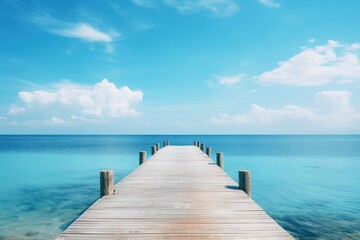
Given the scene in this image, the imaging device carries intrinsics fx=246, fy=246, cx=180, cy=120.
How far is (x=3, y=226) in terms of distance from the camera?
1202 cm

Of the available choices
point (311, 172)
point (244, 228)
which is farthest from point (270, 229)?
point (311, 172)

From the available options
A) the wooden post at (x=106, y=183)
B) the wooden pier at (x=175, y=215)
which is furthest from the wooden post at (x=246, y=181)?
the wooden post at (x=106, y=183)

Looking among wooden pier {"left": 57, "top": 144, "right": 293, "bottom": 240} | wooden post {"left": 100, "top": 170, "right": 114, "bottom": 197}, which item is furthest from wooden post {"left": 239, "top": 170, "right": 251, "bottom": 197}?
wooden post {"left": 100, "top": 170, "right": 114, "bottom": 197}

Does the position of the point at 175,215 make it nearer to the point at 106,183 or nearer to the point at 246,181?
the point at 106,183

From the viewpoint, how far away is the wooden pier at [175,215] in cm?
463

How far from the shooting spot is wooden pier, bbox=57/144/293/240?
4.63 meters

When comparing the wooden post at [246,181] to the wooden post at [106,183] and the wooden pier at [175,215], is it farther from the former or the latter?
the wooden post at [106,183]

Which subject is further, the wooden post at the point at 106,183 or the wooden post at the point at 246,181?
the wooden post at the point at 246,181

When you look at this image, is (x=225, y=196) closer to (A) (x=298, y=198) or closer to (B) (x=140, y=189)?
(B) (x=140, y=189)

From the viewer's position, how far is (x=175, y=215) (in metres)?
5.63

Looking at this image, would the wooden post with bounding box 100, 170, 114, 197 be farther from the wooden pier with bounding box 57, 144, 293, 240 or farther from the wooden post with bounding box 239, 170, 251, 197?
the wooden post with bounding box 239, 170, 251, 197

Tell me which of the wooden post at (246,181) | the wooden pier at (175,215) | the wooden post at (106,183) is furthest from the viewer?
the wooden post at (246,181)

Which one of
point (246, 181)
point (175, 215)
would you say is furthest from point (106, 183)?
point (246, 181)

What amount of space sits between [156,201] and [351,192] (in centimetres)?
1971
